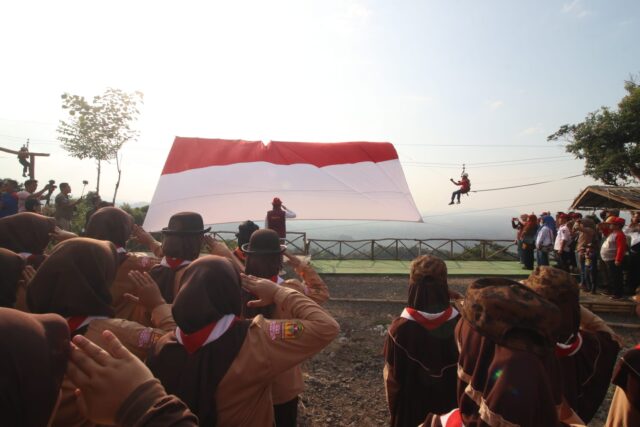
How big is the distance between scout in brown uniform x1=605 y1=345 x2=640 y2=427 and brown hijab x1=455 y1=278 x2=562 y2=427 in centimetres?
78

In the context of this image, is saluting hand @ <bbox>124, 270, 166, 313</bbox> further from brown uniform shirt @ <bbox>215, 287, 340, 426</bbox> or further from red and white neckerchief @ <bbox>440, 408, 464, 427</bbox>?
red and white neckerchief @ <bbox>440, 408, 464, 427</bbox>

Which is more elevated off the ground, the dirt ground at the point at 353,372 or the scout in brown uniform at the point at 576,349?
the scout in brown uniform at the point at 576,349

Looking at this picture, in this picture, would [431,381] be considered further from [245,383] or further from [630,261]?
[630,261]

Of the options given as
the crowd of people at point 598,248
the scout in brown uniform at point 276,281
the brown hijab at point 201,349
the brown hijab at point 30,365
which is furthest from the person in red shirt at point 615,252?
the brown hijab at point 30,365

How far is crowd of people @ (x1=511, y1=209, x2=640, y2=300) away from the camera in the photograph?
823 cm

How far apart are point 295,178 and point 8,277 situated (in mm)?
5077

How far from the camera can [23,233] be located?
3020 millimetres

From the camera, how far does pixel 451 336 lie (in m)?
2.67

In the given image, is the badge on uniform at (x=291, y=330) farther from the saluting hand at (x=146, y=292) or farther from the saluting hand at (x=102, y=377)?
the saluting hand at (x=146, y=292)

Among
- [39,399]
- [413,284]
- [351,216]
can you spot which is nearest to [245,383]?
[39,399]

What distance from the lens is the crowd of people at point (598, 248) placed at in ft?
27.0

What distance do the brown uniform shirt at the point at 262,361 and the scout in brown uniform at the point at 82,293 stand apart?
0.53 meters

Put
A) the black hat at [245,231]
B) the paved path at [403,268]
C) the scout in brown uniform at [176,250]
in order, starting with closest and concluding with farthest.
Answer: the scout in brown uniform at [176,250]
the black hat at [245,231]
the paved path at [403,268]

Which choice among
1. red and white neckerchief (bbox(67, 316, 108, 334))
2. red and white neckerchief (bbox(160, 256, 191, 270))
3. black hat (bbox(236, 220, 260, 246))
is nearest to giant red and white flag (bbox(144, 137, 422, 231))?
black hat (bbox(236, 220, 260, 246))
